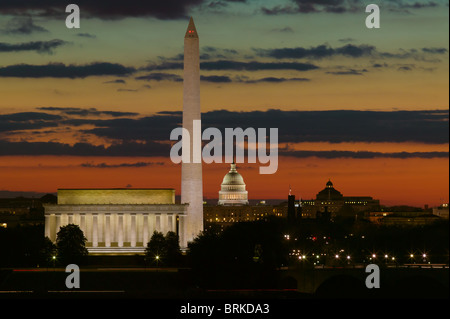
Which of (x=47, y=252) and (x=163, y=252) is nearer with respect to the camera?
(x=47, y=252)

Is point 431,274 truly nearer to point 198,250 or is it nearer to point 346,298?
point 346,298

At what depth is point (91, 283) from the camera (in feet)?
→ 545

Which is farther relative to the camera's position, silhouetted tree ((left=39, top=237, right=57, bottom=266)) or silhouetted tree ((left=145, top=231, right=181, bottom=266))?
silhouetted tree ((left=145, top=231, right=181, bottom=266))

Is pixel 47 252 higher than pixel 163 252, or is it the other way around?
pixel 163 252

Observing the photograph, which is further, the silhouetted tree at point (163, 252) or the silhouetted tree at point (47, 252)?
the silhouetted tree at point (163, 252)

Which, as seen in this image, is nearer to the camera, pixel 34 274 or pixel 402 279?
pixel 402 279
